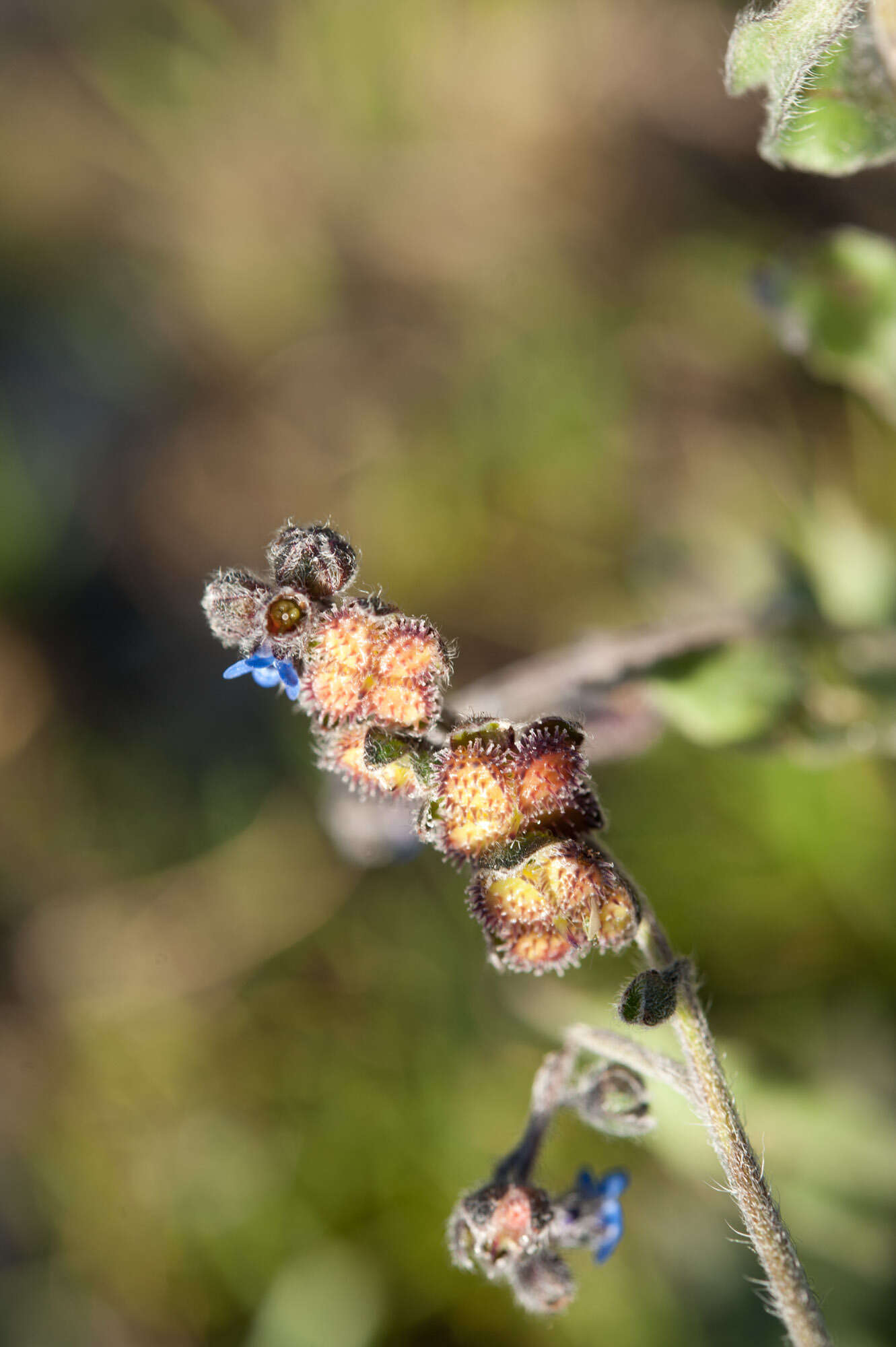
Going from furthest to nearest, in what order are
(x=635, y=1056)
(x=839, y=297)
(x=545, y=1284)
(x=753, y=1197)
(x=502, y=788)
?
1. (x=839, y=297)
2. (x=545, y=1284)
3. (x=635, y=1056)
4. (x=502, y=788)
5. (x=753, y=1197)

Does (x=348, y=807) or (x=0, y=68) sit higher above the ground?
(x=0, y=68)

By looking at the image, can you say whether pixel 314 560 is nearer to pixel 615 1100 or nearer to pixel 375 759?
pixel 375 759

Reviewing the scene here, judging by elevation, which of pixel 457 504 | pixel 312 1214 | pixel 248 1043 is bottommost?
pixel 312 1214

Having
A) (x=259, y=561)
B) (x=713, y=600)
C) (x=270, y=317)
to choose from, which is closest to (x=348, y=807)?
(x=713, y=600)

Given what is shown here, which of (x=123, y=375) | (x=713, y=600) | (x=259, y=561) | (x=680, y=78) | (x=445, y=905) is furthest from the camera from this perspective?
(x=123, y=375)

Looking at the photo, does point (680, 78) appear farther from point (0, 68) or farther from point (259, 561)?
point (0, 68)

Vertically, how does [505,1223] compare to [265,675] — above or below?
below

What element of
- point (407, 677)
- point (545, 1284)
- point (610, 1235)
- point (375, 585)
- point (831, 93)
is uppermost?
point (375, 585)

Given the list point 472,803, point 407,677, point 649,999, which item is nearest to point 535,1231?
point 649,999
